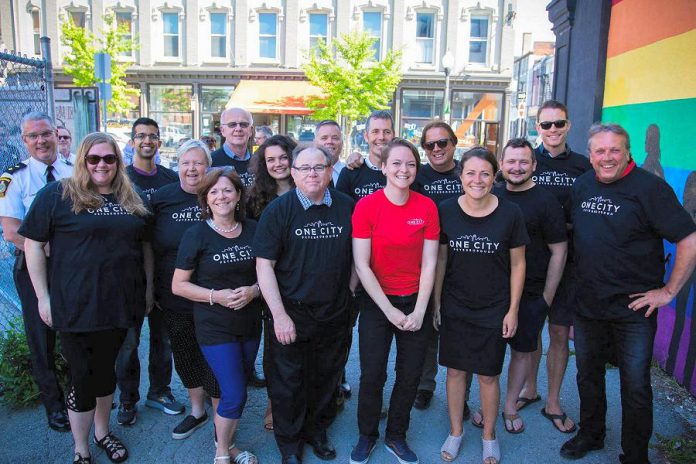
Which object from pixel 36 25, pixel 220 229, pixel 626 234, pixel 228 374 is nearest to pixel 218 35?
pixel 36 25

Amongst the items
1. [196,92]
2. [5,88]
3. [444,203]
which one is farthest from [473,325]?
[196,92]

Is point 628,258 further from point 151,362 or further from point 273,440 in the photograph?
point 151,362

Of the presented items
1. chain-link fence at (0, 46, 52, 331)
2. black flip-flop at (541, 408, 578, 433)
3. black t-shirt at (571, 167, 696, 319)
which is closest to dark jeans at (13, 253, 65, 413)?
chain-link fence at (0, 46, 52, 331)

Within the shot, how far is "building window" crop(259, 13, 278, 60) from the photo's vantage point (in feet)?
68.1

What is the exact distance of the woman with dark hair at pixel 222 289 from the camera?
3.18 m

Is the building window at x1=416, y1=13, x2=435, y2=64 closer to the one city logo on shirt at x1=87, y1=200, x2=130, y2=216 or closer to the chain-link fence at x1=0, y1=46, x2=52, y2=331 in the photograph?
the chain-link fence at x1=0, y1=46, x2=52, y2=331

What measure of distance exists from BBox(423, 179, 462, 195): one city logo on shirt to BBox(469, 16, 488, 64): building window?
1815cm

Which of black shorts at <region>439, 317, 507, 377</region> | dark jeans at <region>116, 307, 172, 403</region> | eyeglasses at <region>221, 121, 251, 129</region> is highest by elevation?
eyeglasses at <region>221, 121, 251, 129</region>

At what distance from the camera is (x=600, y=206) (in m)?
3.28

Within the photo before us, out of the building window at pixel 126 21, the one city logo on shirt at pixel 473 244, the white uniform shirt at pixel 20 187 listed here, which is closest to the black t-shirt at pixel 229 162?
the white uniform shirt at pixel 20 187

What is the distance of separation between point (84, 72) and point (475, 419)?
65.6 feet

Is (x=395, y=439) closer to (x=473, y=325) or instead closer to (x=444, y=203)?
(x=473, y=325)

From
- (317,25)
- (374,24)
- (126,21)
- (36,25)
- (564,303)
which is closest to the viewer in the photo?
(564,303)

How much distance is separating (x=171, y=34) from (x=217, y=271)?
67.0 ft
